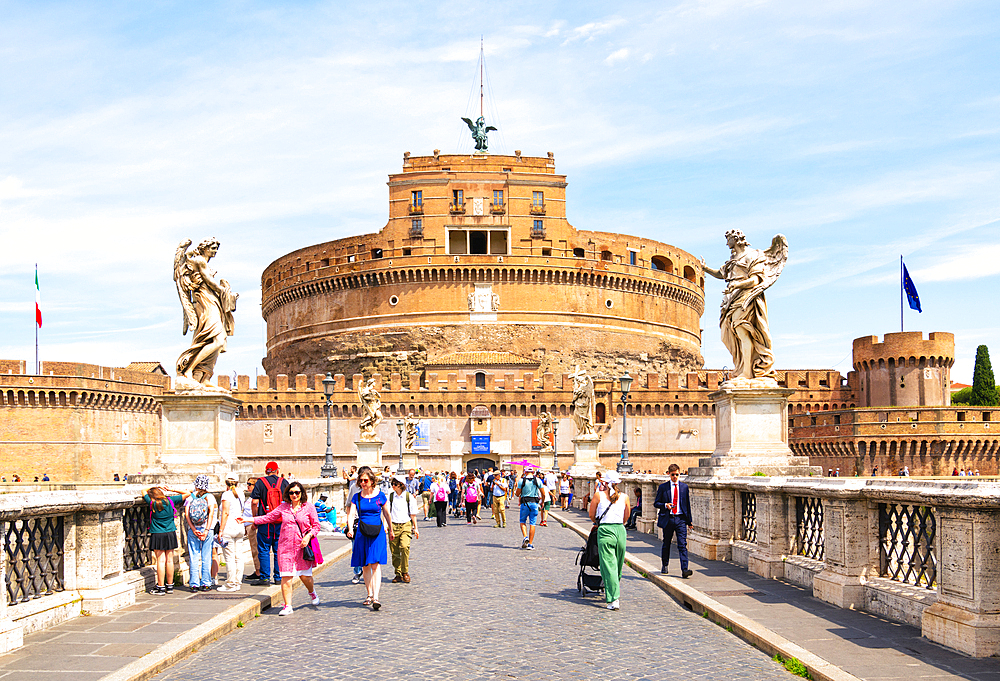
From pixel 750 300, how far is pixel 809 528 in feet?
9.48

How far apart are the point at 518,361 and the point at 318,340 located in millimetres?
15710

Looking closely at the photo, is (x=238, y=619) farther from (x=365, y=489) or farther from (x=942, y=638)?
(x=942, y=638)

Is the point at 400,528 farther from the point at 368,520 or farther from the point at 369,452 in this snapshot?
the point at 369,452

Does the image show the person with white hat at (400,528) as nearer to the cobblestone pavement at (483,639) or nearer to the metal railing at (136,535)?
the cobblestone pavement at (483,639)

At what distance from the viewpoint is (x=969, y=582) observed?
5.88m

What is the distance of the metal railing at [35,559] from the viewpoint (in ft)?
22.1

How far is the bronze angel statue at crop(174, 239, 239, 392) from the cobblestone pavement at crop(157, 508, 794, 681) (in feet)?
8.80

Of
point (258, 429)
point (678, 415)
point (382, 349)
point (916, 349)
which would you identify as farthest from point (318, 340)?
point (916, 349)

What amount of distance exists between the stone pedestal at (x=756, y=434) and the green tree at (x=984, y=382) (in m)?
59.9

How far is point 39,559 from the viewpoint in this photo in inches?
286

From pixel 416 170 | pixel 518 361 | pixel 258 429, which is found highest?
pixel 416 170

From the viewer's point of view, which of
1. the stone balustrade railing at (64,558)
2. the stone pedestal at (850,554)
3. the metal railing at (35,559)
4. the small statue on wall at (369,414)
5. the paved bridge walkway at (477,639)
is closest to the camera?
the paved bridge walkway at (477,639)

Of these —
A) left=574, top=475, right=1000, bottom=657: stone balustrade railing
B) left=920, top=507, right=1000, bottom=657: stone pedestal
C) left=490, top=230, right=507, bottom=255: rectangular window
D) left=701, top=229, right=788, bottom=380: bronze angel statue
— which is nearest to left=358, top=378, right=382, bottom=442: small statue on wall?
left=574, top=475, right=1000, bottom=657: stone balustrade railing

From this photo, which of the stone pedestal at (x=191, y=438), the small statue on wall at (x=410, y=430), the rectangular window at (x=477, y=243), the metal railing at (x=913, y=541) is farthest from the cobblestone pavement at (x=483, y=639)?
the rectangular window at (x=477, y=243)
